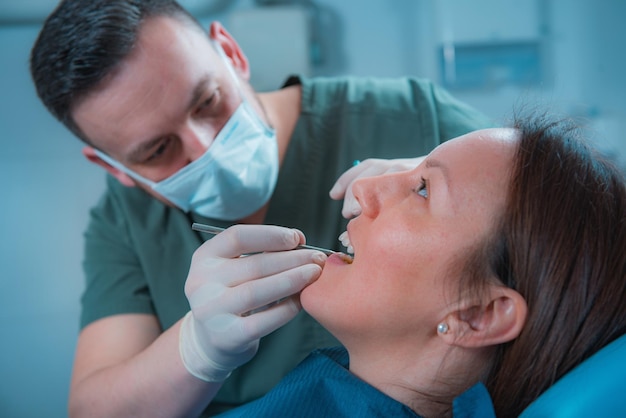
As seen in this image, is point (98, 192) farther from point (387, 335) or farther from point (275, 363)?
point (387, 335)

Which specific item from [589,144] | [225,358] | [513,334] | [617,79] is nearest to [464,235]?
[513,334]

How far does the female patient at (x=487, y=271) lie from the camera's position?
819 mm

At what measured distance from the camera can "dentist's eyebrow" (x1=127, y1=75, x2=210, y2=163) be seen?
1215mm

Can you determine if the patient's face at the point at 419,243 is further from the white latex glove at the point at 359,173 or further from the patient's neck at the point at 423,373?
the white latex glove at the point at 359,173

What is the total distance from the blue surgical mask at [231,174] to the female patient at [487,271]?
17.4 inches

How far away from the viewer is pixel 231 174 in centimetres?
127

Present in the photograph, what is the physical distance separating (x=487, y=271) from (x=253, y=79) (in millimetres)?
1349

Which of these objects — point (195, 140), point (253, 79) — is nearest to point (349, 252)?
point (195, 140)

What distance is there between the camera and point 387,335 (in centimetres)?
89

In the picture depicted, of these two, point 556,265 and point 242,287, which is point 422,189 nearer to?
point 556,265

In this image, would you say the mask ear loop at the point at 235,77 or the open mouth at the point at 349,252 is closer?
the open mouth at the point at 349,252

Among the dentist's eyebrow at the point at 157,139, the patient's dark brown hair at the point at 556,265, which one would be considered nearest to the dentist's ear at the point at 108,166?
the dentist's eyebrow at the point at 157,139

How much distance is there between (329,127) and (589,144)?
0.70 m

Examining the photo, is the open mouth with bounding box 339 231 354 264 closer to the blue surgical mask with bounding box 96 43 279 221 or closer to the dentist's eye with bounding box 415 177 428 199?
the dentist's eye with bounding box 415 177 428 199
